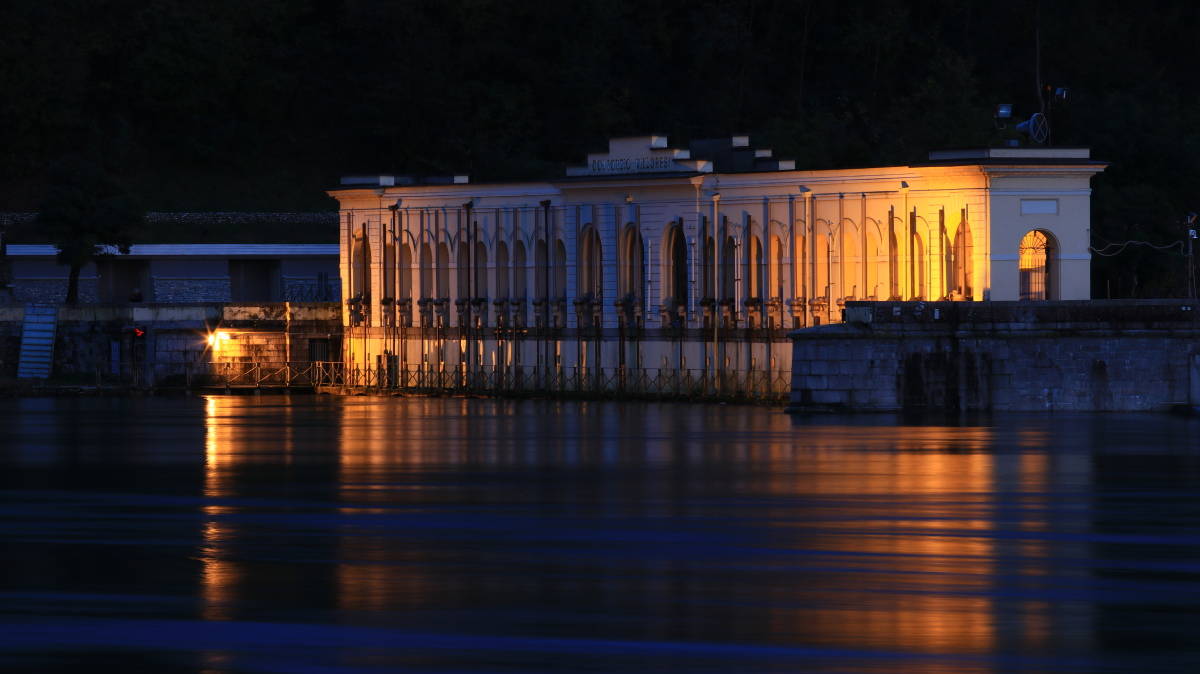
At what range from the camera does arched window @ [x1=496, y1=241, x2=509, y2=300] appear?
111312 millimetres

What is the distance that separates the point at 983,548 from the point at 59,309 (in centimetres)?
7954

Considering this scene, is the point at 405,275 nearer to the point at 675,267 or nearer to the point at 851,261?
the point at 675,267

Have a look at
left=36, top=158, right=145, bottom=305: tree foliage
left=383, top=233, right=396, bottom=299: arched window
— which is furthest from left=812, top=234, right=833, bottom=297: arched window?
left=36, top=158, right=145, bottom=305: tree foliage

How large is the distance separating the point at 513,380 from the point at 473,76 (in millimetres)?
53090

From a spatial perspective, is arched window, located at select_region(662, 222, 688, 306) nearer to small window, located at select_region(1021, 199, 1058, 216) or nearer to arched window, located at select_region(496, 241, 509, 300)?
arched window, located at select_region(496, 241, 509, 300)

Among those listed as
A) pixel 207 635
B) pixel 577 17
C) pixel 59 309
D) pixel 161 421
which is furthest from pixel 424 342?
pixel 207 635

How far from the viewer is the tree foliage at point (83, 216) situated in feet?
402

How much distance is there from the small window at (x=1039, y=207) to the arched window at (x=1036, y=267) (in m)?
0.89

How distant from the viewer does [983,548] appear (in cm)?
4272

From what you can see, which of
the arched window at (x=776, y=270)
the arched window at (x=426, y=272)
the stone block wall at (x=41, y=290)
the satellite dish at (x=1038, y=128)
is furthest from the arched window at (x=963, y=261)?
the stone block wall at (x=41, y=290)

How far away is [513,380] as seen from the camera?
4232 inches

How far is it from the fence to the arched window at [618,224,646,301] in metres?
3.51

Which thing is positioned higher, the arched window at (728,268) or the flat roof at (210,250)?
the flat roof at (210,250)

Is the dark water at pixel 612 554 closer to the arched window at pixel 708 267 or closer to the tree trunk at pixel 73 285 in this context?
the arched window at pixel 708 267
